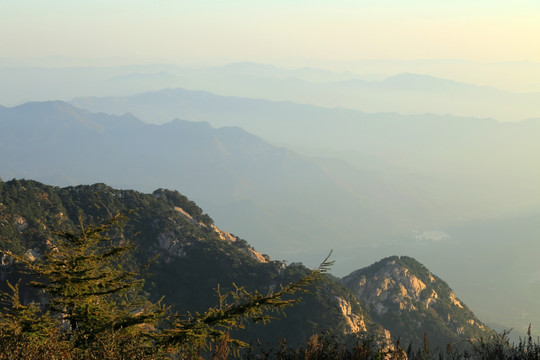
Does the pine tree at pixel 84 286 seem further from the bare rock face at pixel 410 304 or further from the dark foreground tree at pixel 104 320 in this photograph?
the bare rock face at pixel 410 304

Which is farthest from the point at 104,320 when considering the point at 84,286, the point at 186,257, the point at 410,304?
the point at 410,304

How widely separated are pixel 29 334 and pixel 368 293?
95.7m

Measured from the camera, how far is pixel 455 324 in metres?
104

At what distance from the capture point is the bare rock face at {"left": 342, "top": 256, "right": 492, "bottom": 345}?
99375 millimetres

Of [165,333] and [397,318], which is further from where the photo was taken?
[397,318]

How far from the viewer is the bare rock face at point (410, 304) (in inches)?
3912

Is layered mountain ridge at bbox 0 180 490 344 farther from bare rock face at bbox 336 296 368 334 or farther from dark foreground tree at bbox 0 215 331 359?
dark foreground tree at bbox 0 215 331 359

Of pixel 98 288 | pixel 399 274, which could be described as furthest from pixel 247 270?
pixel 98 288

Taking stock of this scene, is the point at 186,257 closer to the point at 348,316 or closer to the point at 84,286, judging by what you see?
the point at 348,316

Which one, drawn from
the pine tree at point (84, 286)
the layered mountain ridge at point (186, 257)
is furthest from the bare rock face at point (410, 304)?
the pine tree at point (84, 286)

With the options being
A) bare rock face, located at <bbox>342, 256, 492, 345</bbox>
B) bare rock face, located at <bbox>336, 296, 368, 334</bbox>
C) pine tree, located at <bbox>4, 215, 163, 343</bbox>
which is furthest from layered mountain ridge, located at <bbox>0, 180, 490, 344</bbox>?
pine tree, located at <bbox>4, 215, 163, 343</bbox>

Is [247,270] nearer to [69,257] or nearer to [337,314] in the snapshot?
[337,314]

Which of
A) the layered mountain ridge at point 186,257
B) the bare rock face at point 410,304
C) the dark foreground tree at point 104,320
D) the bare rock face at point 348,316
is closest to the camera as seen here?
the dark foreground tree at point 104,320

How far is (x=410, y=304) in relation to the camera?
105 metres
